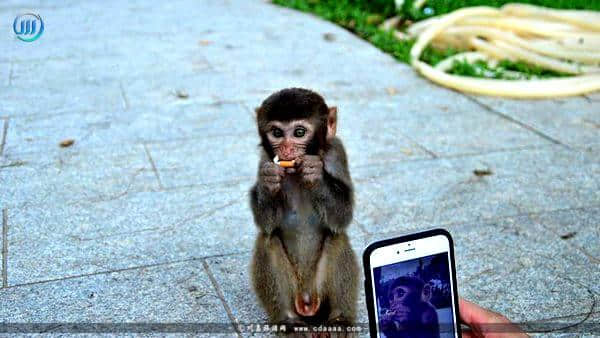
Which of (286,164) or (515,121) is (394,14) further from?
(286,164)

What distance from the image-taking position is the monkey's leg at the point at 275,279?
12.5 ft

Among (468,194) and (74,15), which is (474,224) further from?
(74,15)

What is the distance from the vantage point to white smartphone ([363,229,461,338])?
3014 millimetres

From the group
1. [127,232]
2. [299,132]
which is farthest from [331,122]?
[127,232]

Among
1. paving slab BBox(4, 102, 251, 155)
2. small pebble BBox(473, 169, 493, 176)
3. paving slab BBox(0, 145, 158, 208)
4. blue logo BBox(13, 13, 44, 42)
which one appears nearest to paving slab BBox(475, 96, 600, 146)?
small pebble BBox(473, 169, 493, 176)

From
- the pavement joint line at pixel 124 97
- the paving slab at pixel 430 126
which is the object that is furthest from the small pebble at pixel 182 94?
the paving slab at pixel 430 126

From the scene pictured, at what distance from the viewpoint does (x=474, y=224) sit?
5.27m

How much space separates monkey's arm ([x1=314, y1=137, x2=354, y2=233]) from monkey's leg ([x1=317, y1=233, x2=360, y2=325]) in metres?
0.10

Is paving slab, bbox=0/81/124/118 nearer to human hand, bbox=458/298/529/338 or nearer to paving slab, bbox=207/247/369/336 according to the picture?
paving slab, bbox=207/247/369/336

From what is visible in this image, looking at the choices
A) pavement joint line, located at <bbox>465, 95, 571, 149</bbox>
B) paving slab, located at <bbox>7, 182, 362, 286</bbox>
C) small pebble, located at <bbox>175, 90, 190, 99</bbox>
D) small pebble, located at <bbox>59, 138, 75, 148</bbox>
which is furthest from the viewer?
small pebble, located at <bbox>175, 90, 190, 99</bbox>

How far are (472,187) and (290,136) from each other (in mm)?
2707

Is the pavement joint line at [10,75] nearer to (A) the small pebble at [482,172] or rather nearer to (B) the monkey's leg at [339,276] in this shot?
(A) the small pebble at [482,172]

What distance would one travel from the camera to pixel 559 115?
7.61 meters

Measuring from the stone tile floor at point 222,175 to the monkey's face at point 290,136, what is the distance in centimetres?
104
